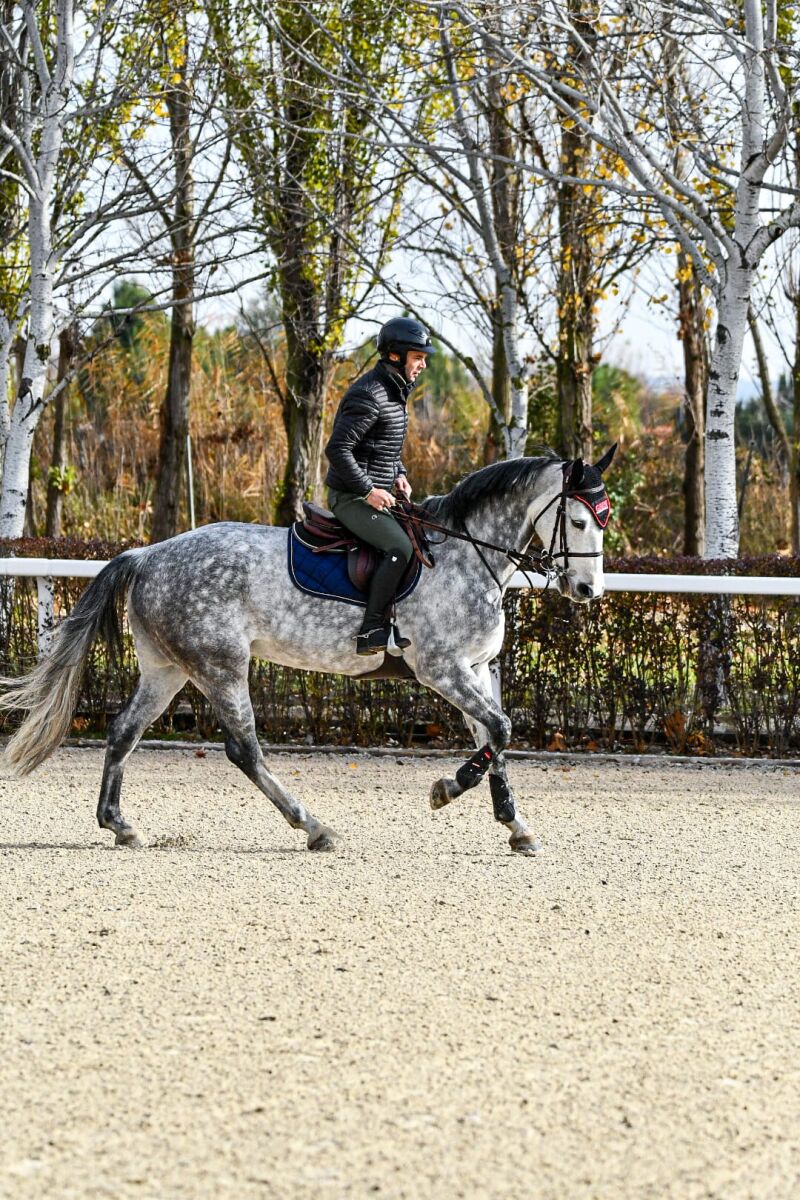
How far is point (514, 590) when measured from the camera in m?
10.6

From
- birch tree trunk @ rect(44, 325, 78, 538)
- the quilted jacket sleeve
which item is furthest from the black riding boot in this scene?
birch tree trunk @ rect(44, 325, 78, 538)

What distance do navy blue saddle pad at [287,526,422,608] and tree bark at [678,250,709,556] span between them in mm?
14944

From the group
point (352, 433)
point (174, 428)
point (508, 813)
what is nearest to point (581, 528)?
point (352, 433)

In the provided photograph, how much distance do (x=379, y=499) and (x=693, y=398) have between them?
1656cm

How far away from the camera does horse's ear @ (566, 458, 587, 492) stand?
7.10 m

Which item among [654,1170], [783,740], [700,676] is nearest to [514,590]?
[700,676]

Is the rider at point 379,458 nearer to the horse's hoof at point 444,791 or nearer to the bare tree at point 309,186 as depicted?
the horse's hoof at point 444,791

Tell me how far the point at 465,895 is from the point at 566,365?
13005 mm

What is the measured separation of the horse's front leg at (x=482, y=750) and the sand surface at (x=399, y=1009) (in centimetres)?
17

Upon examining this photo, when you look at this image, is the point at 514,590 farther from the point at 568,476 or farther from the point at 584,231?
the point at 584,231

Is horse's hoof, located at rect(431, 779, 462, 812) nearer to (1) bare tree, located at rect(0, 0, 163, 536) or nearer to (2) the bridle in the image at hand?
(2) the bridle

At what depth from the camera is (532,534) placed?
760 cm

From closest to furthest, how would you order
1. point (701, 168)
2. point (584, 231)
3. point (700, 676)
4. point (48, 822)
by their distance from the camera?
point (48, 822) < point (700, 676) < point (701, 168) < point (584, 231)

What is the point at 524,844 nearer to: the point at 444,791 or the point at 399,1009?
the point at 444,791
